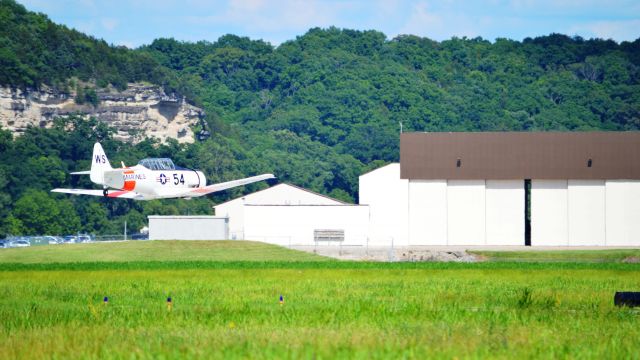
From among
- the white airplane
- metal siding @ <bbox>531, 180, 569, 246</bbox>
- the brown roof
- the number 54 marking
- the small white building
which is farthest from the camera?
the brown roof

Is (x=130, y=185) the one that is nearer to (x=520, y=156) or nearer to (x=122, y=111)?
(x=520, y=156)

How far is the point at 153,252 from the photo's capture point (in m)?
71.6

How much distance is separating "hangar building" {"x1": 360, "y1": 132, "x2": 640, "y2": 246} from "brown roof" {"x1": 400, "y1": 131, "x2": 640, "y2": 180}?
0.24 feet

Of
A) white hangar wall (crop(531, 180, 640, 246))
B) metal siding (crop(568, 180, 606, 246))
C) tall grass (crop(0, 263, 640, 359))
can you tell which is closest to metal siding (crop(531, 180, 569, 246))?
white hangar wall (crop(531, 180, 640, 246))

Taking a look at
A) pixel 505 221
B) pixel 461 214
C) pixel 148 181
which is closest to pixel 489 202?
pixel 505 221

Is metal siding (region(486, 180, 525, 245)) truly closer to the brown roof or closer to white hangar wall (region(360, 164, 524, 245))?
white hangar wall (region(360, 164, 524, 245))

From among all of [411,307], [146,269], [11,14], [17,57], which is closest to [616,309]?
[411,307]

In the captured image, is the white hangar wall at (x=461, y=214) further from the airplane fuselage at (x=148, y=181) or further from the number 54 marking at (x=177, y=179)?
the airplane fuselage at (x=148, y=181)

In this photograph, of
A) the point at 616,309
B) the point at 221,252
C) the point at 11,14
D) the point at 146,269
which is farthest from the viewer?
the point at 11,14

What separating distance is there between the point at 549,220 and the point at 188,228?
83.9 feet

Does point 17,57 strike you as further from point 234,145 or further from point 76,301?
point 76,301

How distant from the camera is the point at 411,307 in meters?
28.1

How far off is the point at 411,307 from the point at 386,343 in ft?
25.3

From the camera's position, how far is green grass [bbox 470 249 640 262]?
70812 millimetres
